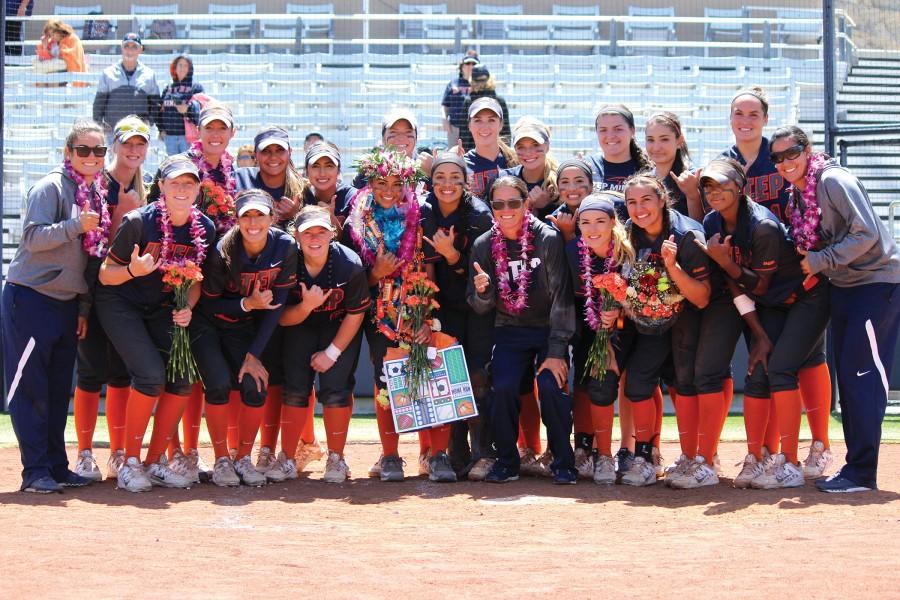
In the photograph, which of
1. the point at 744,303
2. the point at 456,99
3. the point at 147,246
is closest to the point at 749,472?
the point at 744,303

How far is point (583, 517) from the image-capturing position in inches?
235

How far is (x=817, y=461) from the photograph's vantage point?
7.07m

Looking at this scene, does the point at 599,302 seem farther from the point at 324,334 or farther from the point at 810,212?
the point at 324,334

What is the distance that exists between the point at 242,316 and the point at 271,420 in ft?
2.82

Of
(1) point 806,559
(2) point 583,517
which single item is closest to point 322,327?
(2) point 583,517

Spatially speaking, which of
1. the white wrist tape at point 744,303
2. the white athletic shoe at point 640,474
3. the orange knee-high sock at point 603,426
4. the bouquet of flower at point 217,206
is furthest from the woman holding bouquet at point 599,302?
the bouquet of flower at point 217,206

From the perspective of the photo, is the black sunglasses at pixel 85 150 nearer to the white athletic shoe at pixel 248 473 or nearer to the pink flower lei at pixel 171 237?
the pink flower lei at pixel 171 237

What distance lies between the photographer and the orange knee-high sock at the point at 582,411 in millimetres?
7184

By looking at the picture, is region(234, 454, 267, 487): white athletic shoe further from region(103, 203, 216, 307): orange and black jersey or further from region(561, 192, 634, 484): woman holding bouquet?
region(561, 192, 634, 484): woman holding bouquet

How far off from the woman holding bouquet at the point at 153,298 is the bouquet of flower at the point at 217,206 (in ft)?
0.84

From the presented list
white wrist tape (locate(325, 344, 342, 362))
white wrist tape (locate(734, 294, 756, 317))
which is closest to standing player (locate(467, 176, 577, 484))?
white wrist tape (locate(325, 344, 342, 362))

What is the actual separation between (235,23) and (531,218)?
43.6ft

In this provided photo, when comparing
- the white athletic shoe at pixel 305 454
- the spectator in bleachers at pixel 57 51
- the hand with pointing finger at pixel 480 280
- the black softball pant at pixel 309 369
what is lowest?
the white athletic shoe at pixel 305 454

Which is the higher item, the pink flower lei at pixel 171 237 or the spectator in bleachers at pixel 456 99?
the spectator in bleachers at pixel 456 99
